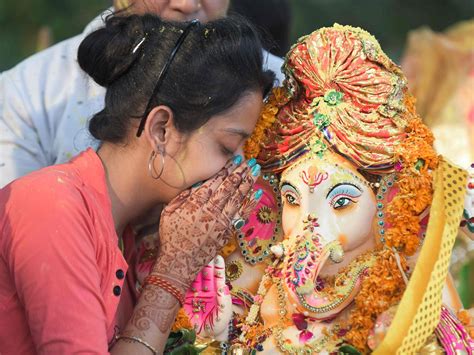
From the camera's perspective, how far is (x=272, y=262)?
2484 millimetres

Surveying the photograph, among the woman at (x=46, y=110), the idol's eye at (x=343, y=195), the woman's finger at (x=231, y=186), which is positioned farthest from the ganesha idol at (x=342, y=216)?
the woman at (x=46, y=110)

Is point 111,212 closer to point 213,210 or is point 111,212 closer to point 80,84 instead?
point 213,210

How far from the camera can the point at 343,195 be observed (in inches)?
93.6

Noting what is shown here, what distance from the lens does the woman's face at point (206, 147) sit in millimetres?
2320

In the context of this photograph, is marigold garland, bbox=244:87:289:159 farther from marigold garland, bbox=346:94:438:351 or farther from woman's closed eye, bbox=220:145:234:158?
marigold garland, bbox=346:94:438:351

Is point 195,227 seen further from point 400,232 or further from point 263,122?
point 400,232

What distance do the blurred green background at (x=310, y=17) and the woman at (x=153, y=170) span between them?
14.1 ft

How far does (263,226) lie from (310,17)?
462 centimetres

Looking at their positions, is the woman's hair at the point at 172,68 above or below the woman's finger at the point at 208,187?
above

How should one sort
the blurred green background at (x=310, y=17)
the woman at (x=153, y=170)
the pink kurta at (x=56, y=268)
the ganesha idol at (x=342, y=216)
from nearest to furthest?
the pink kurta at (x=56, y=268) < the woman at (x=153, y=170) < the ganesha idol at (x=342, y=216) < the blurred green background at (x=310, y=17)

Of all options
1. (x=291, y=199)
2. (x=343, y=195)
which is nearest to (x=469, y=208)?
(x=343, y=195)

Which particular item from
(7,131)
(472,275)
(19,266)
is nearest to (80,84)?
(7,131)

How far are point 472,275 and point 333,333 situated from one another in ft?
7.07

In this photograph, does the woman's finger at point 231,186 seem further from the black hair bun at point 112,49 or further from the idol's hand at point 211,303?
the black hair bun at point 112,49
